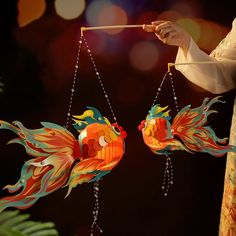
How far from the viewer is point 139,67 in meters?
1.29

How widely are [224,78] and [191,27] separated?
23 centimetres

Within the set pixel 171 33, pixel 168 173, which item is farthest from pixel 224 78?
pixel 168 173

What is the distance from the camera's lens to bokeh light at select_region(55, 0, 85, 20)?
1.19 m

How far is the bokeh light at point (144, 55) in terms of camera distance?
4.21ft

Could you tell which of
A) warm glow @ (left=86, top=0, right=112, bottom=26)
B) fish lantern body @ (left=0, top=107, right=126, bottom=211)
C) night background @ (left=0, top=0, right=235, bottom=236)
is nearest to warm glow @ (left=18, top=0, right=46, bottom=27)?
night background @ (left=0, top=0, right=235, bottom=236)

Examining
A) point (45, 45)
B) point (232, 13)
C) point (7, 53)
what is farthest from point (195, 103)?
point (7, 53)

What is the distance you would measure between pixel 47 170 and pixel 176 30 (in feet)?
2.10

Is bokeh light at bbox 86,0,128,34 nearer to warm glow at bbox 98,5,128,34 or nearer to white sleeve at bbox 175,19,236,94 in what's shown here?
warm glow at bbox 98,5,128,34

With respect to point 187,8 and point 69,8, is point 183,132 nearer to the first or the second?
point 187,8

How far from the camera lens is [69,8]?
3.94 feet

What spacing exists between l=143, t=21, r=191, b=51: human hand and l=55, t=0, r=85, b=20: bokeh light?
0.78 feet

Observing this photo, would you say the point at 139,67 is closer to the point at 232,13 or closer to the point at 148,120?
the point at 148,120

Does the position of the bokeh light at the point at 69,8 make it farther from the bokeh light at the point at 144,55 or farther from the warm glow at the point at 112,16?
the bokeh light at the point at 144,55

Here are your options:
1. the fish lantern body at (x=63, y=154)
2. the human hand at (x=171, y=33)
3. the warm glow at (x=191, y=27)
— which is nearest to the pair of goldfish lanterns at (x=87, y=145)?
the fish lantern body at (x=63, y=154)
